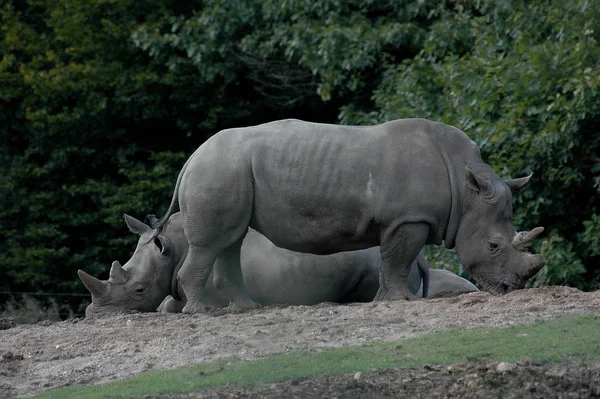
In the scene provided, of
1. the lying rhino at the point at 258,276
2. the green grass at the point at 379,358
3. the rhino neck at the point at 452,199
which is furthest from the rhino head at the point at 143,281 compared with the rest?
the green grass at the point at 379,358

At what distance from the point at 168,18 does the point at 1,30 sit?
3.12m

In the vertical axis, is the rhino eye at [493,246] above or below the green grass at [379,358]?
below

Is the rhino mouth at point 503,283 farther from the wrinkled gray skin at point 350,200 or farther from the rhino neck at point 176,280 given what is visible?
the rhino neck at point 176,280

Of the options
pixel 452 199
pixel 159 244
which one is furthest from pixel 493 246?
pixel 159 244

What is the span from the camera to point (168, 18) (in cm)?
2244

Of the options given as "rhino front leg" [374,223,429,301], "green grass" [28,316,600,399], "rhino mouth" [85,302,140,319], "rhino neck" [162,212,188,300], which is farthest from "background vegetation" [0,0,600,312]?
"green grass" [28,316,600,399]

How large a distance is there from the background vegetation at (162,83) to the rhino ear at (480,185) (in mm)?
5676

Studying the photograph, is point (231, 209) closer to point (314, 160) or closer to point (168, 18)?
point (314, 160)

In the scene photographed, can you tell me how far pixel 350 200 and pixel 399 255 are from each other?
63cm

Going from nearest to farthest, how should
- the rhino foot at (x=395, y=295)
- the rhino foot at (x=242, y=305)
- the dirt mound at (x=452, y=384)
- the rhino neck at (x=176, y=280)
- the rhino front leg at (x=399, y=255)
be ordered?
the dirt mound at (x=452, y=384) < the rhino front leg at (x=399, y=255) < the rhino foot at (x=395, y=295) < the rhino foot at (x=242, y=305) < the rhino neck at (x=176, y=280)

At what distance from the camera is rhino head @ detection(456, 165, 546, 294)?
1102 centimetres

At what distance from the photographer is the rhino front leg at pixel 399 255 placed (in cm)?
1080

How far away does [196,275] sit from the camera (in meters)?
11.1

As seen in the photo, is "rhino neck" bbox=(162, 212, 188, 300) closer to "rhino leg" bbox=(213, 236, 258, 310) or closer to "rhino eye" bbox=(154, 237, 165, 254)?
"rhino eye" bbox=(154, 237, 165, 254)
